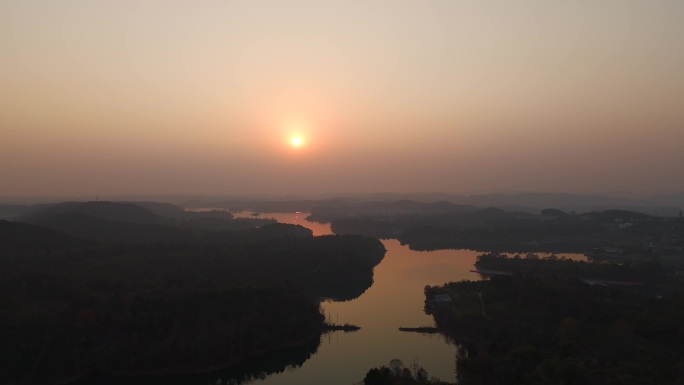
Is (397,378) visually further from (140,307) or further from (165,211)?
(165,211)

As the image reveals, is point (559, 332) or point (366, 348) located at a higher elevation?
point (559, 332)

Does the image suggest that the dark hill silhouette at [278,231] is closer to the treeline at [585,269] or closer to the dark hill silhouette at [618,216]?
the treeline at [585,269]

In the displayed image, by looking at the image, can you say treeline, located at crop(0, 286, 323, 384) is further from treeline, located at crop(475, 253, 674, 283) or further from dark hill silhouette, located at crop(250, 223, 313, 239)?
dark hill silhouette, located at crop(250, 223, 313, 239)

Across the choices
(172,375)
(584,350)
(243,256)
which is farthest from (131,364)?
(243,256)

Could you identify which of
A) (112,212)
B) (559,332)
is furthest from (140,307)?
(112,212)

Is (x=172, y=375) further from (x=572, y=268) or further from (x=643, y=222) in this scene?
(x=643, y=222)

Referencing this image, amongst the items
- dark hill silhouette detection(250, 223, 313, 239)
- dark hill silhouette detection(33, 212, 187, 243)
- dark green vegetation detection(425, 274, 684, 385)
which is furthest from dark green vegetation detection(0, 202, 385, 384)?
dark hill silhouette detection(250, 223, 313, 239)

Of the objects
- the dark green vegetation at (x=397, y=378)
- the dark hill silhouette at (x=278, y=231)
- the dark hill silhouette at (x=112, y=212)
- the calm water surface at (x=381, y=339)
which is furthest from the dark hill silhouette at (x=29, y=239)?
the dark green vegetation at (x=397, y=378)
